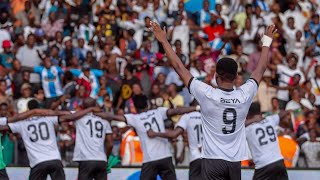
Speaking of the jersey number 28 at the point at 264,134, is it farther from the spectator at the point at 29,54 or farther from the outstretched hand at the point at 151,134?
the spectator at the point at 29,54

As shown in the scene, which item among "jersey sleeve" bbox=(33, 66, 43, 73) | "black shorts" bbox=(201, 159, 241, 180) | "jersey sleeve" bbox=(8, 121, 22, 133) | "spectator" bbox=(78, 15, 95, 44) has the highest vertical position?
"spectator" bbox=(78, 15, 95, 44)

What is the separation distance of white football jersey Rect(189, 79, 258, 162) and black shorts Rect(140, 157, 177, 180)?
588 centimetres

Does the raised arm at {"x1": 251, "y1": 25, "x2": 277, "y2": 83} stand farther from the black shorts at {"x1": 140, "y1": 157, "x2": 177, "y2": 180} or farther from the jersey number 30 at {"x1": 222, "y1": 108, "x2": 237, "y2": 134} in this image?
the black shorts at {"x1": 140, "y1": 157, "x2": 177, "y2": 180}

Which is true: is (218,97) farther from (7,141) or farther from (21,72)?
(21,72)

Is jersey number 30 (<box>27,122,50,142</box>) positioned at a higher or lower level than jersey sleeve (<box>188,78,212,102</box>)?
lower

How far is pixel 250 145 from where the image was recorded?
15.6 meters

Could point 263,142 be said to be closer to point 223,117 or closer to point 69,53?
point 223,117

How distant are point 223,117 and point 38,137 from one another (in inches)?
234

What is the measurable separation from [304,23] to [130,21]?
425 centimetres

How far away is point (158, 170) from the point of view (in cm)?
1644

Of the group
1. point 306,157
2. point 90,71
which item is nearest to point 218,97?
point 306,157

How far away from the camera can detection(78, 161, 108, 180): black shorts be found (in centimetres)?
1653

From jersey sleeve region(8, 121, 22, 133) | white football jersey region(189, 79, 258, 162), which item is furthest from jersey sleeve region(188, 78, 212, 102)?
jersey sleeve region(8, 121, 22, 133)

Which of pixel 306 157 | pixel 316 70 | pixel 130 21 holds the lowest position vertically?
pixel 306 157
